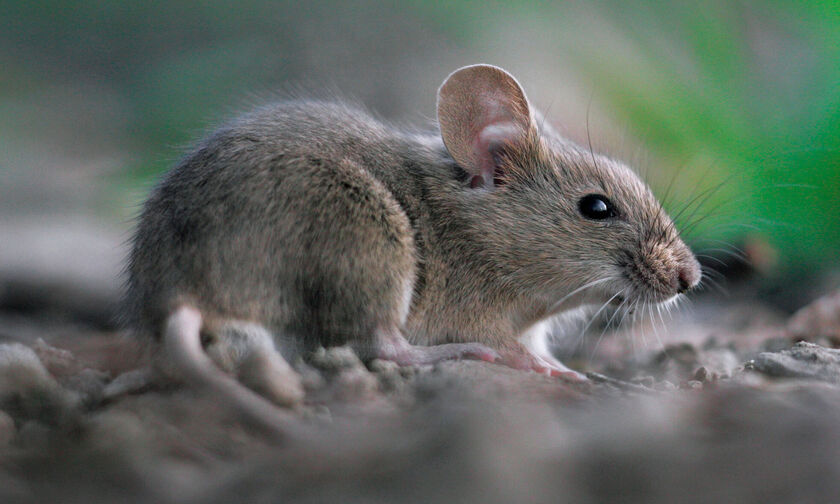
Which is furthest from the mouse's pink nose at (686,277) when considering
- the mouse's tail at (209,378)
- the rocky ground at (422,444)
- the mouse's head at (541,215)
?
the mouse's tail at (209,378)

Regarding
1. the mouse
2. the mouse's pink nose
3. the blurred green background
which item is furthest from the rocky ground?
the blurred green background

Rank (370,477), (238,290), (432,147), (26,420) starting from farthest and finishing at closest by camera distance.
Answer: (432,147) < (238,290) < (26,420) < (370,477)

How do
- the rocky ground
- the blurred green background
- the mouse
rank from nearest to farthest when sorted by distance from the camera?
the rocky ground
the mouse
the blurred green background

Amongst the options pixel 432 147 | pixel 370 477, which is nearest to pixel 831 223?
pixel 432 147

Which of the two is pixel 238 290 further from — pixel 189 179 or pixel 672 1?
pixel 672 1

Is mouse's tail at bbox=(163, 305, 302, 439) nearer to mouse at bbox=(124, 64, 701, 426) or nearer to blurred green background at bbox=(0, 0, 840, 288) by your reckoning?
mouse at bbox=(124, 64, 701, 426)

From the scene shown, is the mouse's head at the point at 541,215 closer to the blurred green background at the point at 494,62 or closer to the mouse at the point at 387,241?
the mouse at the point at 387,241

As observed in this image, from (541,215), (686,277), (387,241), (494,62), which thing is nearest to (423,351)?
(387,241)
